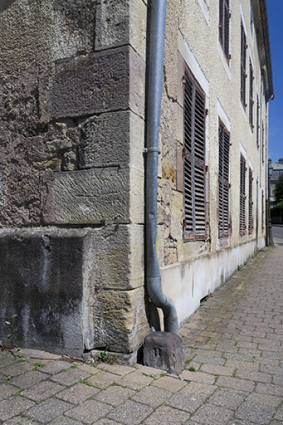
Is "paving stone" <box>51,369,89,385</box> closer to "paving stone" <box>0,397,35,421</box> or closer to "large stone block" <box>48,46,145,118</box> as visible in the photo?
"paving stone" <box>0,397,35,421</box>

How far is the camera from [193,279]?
4.45 meters

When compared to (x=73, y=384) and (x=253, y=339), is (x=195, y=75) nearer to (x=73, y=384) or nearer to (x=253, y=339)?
(x=253, y=339)

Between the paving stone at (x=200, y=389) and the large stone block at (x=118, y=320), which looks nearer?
the paving stone at (x=200, y=389)

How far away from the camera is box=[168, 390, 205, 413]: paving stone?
217 cm

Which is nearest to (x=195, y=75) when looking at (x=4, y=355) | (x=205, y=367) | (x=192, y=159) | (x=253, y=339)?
(x=192, y=159)

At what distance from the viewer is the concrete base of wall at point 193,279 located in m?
3.64

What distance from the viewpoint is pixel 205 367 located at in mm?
2867

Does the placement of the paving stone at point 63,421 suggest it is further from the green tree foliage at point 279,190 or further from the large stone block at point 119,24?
the green tree foliage at point 279,190

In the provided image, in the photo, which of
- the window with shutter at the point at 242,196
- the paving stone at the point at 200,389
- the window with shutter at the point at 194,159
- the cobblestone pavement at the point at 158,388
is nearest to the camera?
the cobblestone pavement at the point at 158,388

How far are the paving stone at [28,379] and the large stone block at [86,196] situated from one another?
1117mm

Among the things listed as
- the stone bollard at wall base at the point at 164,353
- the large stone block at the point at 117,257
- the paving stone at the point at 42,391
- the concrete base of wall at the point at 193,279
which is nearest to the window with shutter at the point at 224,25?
the concrete base of wall at the point at 193,279

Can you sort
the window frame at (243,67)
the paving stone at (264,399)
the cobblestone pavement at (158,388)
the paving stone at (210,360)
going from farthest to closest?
1. the window frame at (243,67)
2. the paving stone at (210,360)
3. the paving stone at (264,399)
4. the cobblestone pavement at (158,388)

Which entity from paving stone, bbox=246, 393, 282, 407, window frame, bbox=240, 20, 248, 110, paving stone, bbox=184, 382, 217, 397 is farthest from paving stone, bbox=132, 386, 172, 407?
window frame, bbox=240, 20, 248, 110

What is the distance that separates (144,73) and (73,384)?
7.72 feet
